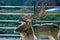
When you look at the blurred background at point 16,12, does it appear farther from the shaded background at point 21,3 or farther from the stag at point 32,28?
the stag at point 32,28

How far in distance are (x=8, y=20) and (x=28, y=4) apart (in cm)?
61

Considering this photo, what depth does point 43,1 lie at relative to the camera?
5.48m

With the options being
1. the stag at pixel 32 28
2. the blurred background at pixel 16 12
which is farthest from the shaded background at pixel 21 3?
the stag at pixel 32 28

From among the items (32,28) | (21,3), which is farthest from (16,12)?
(32,28)

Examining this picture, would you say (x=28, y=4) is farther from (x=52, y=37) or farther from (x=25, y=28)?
(x=25, y=28)

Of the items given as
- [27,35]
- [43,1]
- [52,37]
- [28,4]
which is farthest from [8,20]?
[27,35]

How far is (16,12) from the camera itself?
19.0 ft

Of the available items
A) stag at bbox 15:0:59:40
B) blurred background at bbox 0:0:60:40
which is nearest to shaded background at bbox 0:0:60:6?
blurred background at bbox 0:0:60:40

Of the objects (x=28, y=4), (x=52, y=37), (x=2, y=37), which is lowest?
(x=2, y=37)

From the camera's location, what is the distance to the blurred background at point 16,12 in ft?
18.6

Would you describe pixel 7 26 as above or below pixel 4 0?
below

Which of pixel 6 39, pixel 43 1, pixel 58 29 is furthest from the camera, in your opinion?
pixel 6 39

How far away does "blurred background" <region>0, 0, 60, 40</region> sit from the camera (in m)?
5.68

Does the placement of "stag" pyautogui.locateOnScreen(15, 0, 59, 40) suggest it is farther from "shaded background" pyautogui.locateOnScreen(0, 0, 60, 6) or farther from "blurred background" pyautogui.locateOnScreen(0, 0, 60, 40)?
"shaded background" pyautogui.locateOnScreen(0, 0, 60, 6)
